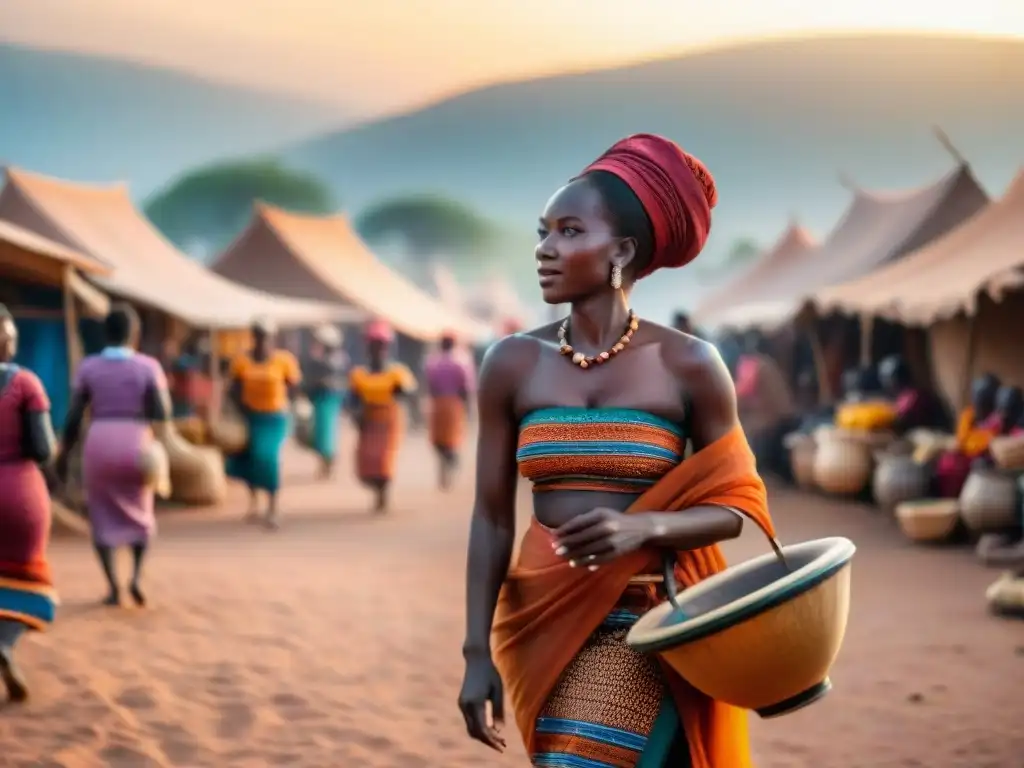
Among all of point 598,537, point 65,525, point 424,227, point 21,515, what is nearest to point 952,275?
point 65,525

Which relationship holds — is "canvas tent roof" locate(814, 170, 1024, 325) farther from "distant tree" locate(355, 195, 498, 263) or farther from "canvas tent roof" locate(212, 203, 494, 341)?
"distant tree" locate(355, 195, 498, 263)

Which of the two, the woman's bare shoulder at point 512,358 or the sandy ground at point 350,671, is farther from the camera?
the sandy ground at point 350,671

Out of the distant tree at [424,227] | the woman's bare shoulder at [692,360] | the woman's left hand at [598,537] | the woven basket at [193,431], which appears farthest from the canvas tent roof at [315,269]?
the distant tree at [424,227]

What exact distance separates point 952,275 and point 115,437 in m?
8.07

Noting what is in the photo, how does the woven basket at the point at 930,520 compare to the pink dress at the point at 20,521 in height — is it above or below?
below

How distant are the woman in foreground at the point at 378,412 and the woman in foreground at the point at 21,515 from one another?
21.0 feet

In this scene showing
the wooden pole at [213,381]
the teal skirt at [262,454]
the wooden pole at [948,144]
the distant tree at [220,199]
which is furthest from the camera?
the distant tree at [220,199]

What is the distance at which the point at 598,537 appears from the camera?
6.40 ft

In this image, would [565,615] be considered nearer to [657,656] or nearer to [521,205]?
[657,656]

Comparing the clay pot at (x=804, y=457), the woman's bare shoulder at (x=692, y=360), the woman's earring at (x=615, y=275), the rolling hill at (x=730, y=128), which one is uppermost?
the rolling hill at (x=730, y=128)

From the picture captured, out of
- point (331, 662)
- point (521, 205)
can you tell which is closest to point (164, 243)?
point (331, 662)

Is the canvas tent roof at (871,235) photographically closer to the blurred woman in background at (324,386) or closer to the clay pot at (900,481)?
the clay pot at (900,481)

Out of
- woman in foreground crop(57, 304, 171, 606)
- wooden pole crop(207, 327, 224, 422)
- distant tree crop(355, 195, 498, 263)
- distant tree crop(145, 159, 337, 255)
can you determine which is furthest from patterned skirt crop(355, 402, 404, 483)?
distant tree crop(355, 195, 498, 263)

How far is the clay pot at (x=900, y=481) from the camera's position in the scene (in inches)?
400
